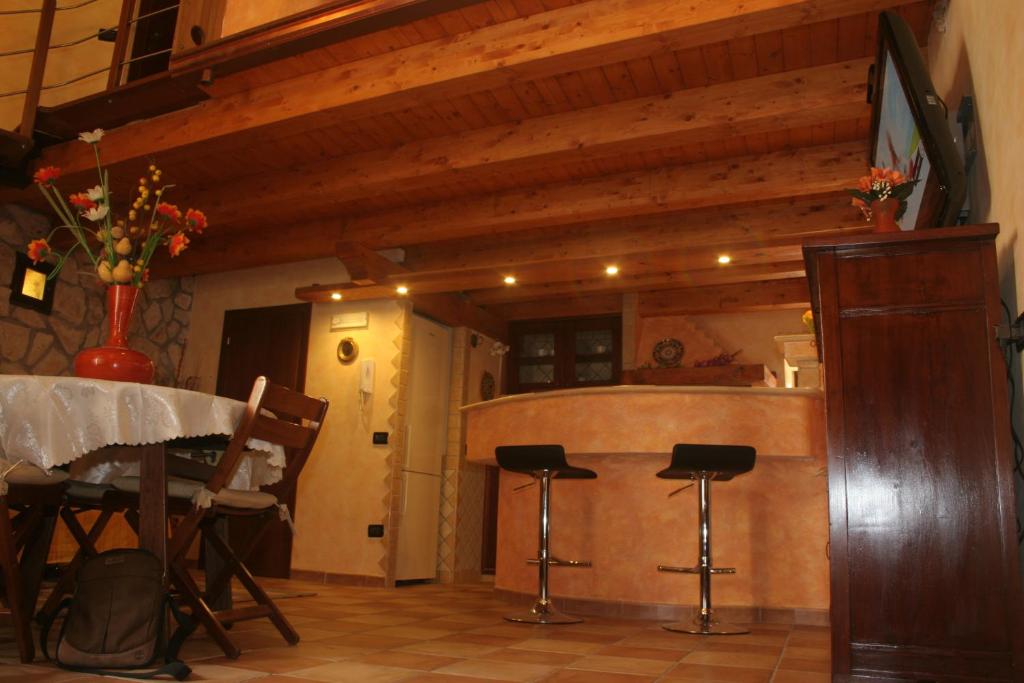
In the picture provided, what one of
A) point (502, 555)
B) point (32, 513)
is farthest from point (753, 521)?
point (32, 513)

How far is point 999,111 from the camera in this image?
7.71 ft

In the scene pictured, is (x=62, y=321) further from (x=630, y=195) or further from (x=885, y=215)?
(x=885, y=215)

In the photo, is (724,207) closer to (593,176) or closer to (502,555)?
(593,176)

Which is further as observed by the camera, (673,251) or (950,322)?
(673,251)

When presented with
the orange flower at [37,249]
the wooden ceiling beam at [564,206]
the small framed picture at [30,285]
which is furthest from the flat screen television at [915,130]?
the small framed picture at [30,285]

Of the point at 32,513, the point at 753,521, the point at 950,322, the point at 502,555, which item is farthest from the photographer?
the point at 502,555

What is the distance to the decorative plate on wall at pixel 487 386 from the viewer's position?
7.62m

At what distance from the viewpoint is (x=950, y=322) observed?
2232 mm

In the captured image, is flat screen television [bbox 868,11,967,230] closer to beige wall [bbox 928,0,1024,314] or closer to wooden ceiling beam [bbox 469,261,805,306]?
beige wall [bbox 928,0,1024,314]

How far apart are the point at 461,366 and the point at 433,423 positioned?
647 millimetres

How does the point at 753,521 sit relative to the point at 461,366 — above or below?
below

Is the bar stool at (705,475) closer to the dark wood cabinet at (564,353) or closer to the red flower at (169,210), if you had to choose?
the red flower at (169,210)

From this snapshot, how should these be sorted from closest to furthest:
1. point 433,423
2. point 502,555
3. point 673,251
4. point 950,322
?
point 950,322
point 502,555
point 673,251
point 433,423

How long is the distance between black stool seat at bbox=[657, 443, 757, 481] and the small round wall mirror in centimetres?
366
